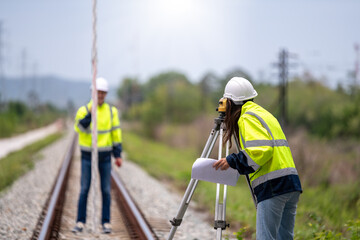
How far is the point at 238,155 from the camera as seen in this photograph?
11.6 feet

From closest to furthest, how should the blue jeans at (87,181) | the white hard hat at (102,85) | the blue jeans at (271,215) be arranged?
1. the blue jeans at (271,215)
2. the white hard hat at (102,85)
3. the blue jeans at (87,181)

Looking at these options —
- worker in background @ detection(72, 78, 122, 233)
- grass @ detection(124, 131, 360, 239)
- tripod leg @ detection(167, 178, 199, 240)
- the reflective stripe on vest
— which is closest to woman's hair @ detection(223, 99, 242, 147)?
the reflective stripe on vest

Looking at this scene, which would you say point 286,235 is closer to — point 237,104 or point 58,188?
point 237,104

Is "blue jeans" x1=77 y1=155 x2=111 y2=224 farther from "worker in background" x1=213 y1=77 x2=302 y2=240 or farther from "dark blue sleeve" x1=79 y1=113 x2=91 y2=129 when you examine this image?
"worker in background" x1=213 y1=77 x2=302 y2=240

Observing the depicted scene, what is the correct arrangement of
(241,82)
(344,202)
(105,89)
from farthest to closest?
(344,202) → (105,89) → (241,82)

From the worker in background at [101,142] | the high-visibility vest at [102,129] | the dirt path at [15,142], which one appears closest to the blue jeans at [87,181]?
the worker in background at [101,142]

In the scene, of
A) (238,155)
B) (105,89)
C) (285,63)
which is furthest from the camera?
(285,63)

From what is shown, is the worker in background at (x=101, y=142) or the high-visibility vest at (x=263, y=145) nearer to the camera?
the high-visibility vest at (x=263, y=145)

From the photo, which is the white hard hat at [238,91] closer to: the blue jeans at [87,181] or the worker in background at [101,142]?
the worker in background at [101,142]

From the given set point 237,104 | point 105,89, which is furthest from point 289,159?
point 105,89

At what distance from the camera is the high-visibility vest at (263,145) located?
3520mm

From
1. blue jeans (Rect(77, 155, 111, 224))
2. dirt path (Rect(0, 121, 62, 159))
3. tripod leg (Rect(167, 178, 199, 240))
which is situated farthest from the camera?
dirt path (Rect(0, 121, 62, 159))

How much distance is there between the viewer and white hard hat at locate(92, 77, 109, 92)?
6.28 m

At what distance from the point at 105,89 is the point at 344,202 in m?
8.08
